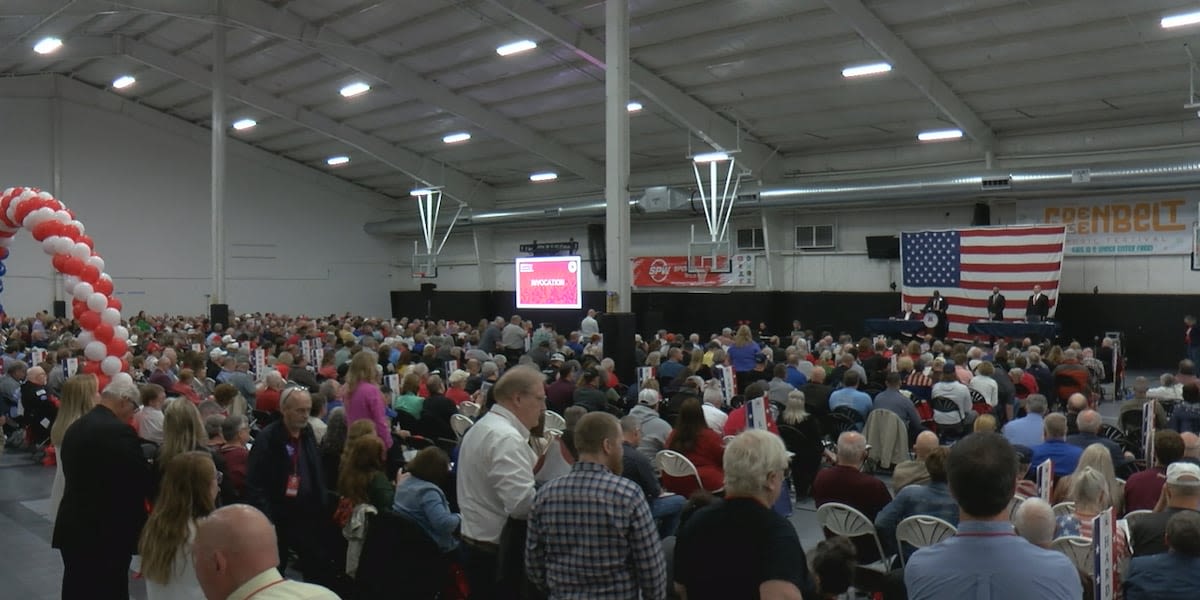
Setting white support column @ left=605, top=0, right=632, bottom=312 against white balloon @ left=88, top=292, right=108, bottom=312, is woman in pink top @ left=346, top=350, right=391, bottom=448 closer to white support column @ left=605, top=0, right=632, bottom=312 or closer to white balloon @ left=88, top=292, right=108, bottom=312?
white balloon @ left=88, top=292, right=108, bottom=312

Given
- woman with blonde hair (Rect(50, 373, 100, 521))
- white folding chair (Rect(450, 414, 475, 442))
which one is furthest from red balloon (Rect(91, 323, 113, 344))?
woman with blonde hair (Rect(50, 373, 100, 521))

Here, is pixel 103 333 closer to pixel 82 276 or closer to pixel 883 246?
pixel 82 276

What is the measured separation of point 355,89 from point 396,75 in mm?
1530

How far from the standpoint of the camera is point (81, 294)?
28.6 feet

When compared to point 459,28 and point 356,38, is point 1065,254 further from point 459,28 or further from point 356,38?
point 356,38

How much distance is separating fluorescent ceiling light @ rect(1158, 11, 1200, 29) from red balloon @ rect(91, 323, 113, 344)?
14102 millimetres

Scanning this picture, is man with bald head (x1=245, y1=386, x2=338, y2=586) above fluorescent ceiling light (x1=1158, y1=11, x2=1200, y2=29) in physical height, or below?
below

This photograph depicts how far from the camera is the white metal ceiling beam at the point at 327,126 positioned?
20500 millimetres

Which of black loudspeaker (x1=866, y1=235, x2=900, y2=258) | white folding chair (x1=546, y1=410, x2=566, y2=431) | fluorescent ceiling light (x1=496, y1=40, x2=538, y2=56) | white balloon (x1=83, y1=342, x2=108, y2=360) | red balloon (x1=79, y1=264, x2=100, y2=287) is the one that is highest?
fluorescent ceiling light (x1=496, y1=40, x2=538, y2=56)

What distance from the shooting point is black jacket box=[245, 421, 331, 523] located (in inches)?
174

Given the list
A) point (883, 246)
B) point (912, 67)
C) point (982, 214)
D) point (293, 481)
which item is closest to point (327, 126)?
point (883, 246)

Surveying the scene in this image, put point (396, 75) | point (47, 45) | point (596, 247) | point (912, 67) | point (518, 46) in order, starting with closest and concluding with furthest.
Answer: point (912, 67) < point (518, 46) < point (396, 75) < point (47, 45) < point (596, 247)

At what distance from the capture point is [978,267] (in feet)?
57.3

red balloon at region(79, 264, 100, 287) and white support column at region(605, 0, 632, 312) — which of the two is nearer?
red balloon at region(79, 264, 100, 287)
